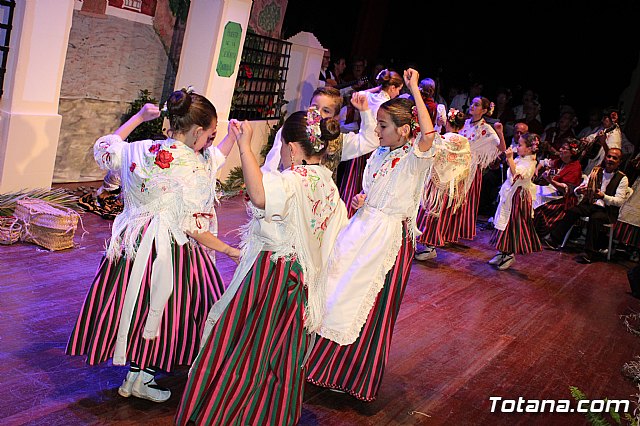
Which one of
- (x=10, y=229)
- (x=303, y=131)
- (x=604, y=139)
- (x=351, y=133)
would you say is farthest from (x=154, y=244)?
(x=604, y=139)

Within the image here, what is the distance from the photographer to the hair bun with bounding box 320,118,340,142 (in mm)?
3100

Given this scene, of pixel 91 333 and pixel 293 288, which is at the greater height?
pixel 293 288

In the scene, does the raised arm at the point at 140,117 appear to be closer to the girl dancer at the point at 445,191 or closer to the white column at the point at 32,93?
the white column at the point at 32,93

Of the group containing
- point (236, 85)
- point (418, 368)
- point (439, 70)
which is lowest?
point (418, 368)

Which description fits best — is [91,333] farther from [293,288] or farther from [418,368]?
[418,368]

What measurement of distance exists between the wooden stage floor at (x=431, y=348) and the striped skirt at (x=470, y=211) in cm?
26

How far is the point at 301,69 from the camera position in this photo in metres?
10.1

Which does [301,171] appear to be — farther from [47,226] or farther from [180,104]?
[47,226]

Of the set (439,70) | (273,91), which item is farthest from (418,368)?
(439,70)

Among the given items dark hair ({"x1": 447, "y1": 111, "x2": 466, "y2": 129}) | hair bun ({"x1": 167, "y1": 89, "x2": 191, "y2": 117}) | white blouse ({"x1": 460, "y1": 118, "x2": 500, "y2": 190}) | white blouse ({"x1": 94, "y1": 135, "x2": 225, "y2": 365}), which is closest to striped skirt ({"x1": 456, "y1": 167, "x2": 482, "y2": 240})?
white blouse ({"x1": 460, "y1": 118, "x2": 500, "y2": 190})

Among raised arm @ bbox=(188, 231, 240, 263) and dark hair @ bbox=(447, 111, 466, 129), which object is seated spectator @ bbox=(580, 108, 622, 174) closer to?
dark hair @ bbox=(447, 111, 466, 129)

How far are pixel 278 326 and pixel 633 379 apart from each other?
3.06 meters

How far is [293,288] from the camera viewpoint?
3146mm

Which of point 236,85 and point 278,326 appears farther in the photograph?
point 236,85
